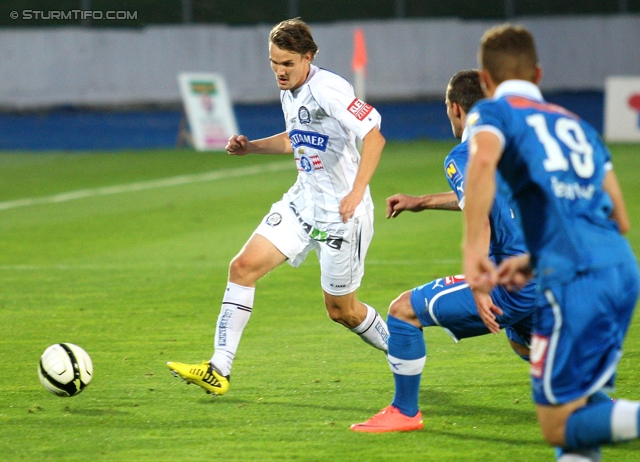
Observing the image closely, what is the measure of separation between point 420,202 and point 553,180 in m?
1.63

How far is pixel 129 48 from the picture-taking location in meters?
28.8

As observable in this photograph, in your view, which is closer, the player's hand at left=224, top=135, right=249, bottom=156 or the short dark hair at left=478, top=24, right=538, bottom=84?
the short dark hair at left=478, top=24, right=538, bottom=84

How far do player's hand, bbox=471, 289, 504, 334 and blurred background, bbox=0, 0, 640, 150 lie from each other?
70.1 feet

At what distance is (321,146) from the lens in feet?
19.8

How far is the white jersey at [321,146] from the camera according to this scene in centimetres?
598

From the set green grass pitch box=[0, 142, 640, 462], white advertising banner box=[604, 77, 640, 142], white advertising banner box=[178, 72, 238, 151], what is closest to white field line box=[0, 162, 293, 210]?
green grass pitch box=[0, 142, 640, 462]

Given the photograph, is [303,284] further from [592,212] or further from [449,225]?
[592,212]

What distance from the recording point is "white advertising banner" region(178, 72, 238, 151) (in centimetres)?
2206

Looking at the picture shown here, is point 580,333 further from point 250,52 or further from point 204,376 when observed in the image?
point 250,52

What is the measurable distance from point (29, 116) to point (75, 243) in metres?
17.6

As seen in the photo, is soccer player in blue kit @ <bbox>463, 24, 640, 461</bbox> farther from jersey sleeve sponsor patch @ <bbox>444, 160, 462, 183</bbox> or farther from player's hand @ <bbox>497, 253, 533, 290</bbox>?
jersey sleeve sponsor patch @ <bbox>444, 160, 462, 183</bbox>

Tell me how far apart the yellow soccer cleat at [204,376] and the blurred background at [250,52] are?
67.8 ft

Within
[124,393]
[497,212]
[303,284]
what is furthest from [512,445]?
[303,284]

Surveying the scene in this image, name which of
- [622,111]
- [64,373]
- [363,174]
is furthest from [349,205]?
[622,111]
